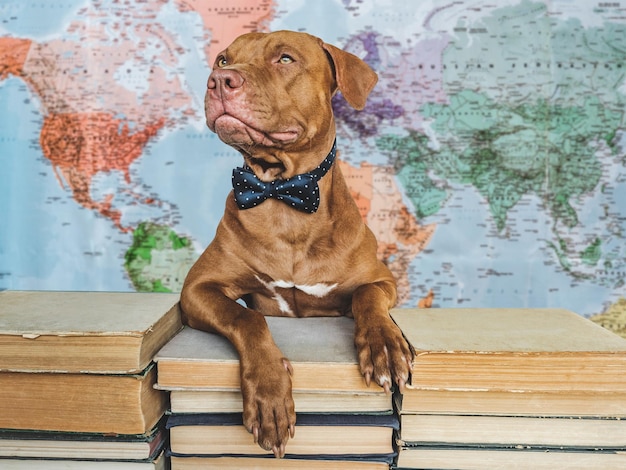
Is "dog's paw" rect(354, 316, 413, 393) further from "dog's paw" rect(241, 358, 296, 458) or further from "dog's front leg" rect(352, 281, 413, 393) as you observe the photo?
"dog's paw" rect(241, 358, 296, 458)

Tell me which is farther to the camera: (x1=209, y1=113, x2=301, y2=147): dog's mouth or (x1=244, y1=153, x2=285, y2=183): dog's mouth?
(x1=244, y1=153, x2=285, y2=183): dog's mouth

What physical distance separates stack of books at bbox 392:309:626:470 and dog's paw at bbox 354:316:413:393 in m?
0.03

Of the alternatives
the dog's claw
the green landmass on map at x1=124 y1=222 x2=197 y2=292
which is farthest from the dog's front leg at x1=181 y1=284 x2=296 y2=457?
the green landmass on map at x1=124 y1=222 x2=197 y2=292

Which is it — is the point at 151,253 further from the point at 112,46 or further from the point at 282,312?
the point at 282,312

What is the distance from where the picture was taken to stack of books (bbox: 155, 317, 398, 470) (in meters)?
1.26

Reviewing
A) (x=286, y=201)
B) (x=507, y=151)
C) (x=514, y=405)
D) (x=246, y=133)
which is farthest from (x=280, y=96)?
(x=507, y=151)

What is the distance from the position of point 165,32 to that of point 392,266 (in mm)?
1493

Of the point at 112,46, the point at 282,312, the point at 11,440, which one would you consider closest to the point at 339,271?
the point at 282,312

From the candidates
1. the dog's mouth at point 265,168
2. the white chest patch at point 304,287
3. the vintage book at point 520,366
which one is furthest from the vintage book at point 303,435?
the dog's mouth at point 265,168

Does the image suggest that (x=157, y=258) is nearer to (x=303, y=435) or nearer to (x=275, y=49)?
(x=275, y=49)

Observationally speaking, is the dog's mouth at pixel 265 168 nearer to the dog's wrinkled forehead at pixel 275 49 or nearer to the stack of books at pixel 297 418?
the dog's wrinkled forehead at pixel 275 49

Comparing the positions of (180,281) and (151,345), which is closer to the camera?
(151,345)

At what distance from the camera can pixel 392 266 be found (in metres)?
2.79

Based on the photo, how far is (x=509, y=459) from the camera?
1277 mm
